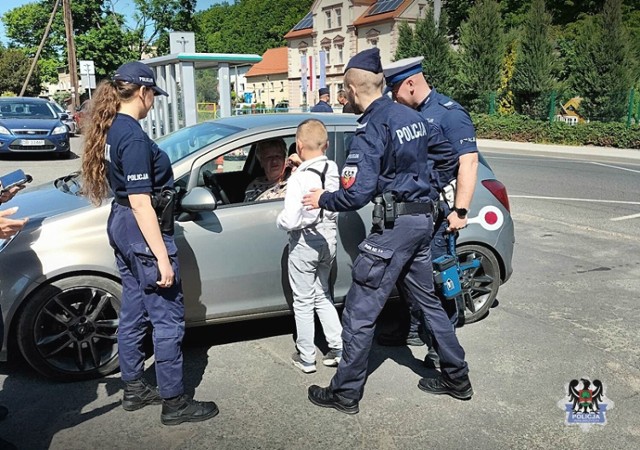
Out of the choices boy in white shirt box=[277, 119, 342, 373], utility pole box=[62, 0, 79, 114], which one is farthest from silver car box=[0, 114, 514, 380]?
utility pole box=[62, 0, 79, 114]

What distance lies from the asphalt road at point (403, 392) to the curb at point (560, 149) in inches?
548

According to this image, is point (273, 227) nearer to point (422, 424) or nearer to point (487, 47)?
point (422, 424)

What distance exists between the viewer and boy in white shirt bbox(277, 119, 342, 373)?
11.6 feet

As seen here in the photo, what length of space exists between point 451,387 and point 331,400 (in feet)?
2.32

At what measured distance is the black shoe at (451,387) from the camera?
11.5 feet

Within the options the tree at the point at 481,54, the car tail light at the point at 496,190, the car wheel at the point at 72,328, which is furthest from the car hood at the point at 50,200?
the tree at the point at 481,54

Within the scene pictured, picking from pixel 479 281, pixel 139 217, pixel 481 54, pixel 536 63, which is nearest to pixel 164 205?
pixel 139 217

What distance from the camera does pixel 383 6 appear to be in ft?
210

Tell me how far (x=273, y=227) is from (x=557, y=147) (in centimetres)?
1912

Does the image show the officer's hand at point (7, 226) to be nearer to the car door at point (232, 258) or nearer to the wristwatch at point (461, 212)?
the car door at point (232, 258)

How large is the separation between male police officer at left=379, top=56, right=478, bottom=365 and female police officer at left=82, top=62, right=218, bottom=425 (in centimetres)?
144

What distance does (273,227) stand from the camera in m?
3.95

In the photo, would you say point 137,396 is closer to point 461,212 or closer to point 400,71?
point 461,212

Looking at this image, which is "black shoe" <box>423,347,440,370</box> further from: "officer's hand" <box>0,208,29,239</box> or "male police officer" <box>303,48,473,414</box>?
"officer's hand" <box>0,208,29,239</box>
